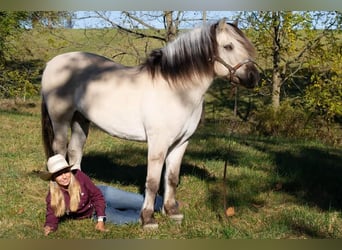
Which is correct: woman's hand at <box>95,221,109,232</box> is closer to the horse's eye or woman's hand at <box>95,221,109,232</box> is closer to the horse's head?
the horse's head

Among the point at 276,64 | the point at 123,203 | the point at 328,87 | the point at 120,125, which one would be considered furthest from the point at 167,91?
the point at 276,64

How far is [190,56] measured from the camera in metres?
3.97

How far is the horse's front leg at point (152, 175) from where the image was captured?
392 cm

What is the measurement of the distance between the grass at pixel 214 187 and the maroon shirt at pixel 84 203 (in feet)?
0.37

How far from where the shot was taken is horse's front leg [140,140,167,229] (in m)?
3.92

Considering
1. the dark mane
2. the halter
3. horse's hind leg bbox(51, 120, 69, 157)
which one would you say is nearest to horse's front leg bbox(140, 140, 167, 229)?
the halter

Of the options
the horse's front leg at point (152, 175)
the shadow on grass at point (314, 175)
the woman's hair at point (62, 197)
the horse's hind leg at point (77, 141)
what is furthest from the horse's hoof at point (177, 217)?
the shadow on grass at point (314, 175)

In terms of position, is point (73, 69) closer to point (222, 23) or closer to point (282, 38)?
point (222, 23)

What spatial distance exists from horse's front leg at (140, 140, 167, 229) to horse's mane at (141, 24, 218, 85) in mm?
624

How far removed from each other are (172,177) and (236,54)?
4.51 ft

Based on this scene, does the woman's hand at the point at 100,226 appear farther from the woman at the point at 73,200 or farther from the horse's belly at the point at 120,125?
the horse's belly at the point at 120,125

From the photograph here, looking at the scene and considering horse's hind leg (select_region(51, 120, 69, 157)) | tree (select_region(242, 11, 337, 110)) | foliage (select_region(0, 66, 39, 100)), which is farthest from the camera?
foliage (select_region(0, 66, 39, 100))

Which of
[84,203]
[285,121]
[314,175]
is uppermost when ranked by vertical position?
[84,203]

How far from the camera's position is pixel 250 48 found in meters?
3.92
